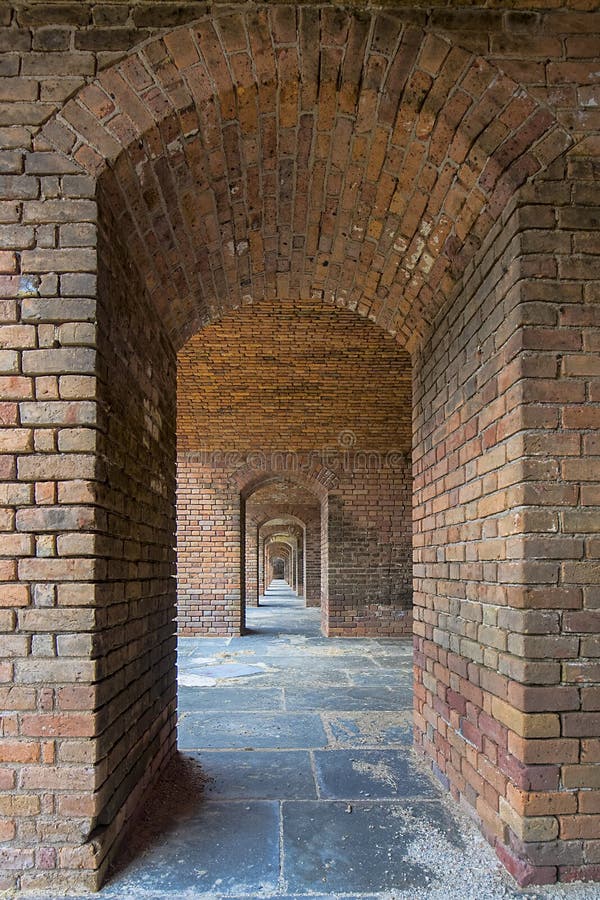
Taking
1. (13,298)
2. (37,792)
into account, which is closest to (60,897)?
(37,792)

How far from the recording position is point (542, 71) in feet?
9.30

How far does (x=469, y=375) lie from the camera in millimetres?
3477

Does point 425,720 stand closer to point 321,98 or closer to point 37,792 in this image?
point 37,792

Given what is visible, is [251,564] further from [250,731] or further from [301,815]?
[301,815]

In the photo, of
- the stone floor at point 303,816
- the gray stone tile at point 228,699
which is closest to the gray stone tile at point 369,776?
the stone floor at point 303,816

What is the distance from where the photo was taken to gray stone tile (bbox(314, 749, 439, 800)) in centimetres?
382

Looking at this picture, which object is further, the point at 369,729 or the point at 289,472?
the point at 289,472

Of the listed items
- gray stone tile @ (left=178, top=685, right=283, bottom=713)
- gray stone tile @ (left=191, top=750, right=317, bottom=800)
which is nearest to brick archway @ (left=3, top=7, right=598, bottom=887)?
gray stone tile @ (left=191, top=750, right=317, bottom=800)

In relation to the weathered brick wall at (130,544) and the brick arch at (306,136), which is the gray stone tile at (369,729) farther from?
the brick arch at (306,136)

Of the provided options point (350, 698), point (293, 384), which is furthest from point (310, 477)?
point (350, 698)

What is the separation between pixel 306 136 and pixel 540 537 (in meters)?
2.15

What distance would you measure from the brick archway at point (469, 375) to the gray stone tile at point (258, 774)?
30.4 inches

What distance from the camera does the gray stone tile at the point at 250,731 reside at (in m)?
4.88

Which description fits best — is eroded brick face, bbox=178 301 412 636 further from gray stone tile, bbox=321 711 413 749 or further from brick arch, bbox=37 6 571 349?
brick arch, bbox=37 6 571 349
